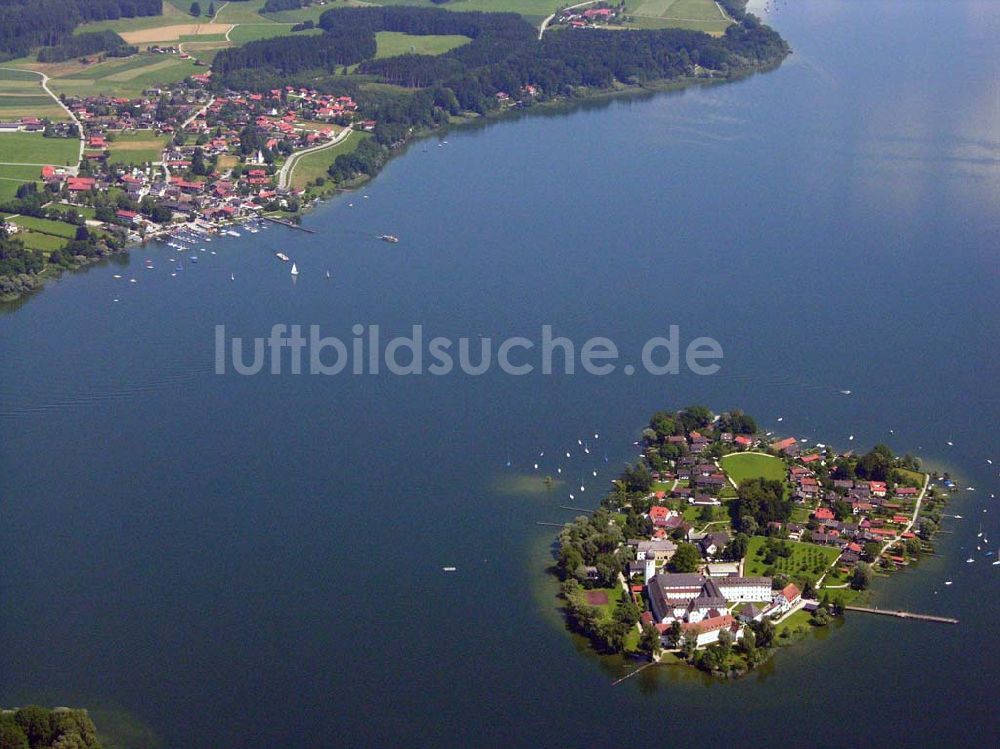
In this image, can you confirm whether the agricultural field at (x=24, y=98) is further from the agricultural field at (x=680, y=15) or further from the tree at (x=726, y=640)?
the tree at (x=726, y=640)

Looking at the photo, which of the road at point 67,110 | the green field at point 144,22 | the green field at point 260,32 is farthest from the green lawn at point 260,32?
the road at point 67,110

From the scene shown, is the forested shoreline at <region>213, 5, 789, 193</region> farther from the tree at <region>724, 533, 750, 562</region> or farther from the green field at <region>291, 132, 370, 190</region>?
the tree at <region>724, 533, 750, 562</region>

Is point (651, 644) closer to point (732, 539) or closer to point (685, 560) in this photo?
point (685, 560)

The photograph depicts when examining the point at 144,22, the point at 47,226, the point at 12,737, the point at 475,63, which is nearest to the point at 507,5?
the point at 475,63

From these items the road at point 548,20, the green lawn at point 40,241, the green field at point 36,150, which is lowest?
the green lawn at point 40,241

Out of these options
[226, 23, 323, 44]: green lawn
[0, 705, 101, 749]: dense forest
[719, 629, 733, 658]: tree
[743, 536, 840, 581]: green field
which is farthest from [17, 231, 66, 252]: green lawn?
[226, 23, 323, 44]: green lawn

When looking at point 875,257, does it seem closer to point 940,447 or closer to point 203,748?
point 940,447

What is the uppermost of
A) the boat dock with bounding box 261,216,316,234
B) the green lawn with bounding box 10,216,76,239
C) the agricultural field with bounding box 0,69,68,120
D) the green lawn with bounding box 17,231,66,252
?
the agricultural field with bounding box 0,69,68,120
